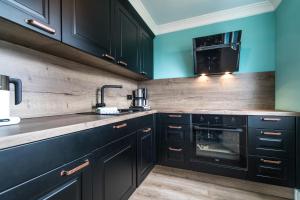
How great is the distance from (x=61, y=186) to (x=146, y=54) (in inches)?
82.7

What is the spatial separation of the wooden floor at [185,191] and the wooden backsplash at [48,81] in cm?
115

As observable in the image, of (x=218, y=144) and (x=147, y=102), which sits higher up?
(x=147, y=102)

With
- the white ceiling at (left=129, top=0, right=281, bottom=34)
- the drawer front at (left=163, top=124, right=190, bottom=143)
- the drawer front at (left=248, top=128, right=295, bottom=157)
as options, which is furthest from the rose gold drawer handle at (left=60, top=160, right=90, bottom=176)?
the white ceiling at (left=129, top=0, right=281, bottom=34)

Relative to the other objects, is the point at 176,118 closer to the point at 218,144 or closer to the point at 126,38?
the point at 218,144

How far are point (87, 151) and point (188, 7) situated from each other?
7.53ft

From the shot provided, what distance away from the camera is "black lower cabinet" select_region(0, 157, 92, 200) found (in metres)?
0.59

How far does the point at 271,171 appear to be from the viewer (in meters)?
1.65

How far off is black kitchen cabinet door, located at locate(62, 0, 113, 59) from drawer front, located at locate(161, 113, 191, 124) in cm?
119

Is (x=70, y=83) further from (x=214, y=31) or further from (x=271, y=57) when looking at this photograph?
(x=271, y=57)

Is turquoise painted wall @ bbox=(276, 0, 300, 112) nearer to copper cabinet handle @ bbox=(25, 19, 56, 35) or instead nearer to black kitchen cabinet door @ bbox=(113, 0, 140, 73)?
black kitchen cabinet door @ bbox=(113, 0, 140, 73)

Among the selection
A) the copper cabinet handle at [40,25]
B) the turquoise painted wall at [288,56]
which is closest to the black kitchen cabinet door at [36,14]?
the copper cabinet handle at [40,25]

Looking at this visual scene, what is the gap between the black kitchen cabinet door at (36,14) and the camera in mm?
754

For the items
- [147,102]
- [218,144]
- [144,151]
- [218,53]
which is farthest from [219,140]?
[147,102]

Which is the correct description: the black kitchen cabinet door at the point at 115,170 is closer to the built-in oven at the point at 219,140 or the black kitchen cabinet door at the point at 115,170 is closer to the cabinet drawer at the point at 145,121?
the cabinet drawer at the point at 145,121
